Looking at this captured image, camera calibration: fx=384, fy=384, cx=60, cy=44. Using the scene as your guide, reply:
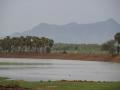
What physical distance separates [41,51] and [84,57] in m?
14.3

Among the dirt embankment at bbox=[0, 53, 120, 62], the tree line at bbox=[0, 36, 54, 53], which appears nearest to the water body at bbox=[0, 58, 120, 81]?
the dirt embankment at bbox=[0, 53, 120, 62]

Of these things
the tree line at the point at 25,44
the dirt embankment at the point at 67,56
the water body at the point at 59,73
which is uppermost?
the tree line at the point at 25,44

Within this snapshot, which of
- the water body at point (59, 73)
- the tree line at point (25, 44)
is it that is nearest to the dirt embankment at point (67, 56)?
the tree line at point (25, 44)

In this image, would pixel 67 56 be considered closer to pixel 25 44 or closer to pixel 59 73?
pixel 25 44

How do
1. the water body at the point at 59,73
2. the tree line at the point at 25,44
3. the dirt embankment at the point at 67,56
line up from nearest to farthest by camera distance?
the water body at the point at 59,73 → the dirt embankment at the point at 67,56 → the tree line at the point at 25,44

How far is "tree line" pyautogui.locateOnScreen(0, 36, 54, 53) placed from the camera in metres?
67.4

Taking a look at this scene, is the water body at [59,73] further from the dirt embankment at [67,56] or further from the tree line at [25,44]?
the tree line at [25,44]

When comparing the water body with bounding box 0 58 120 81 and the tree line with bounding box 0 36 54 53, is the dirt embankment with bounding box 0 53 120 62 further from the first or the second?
the water body with bounding box 0 58 120 81

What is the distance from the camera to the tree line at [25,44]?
2655 inches

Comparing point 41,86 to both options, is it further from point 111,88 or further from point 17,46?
point 17,46

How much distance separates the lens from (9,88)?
14.0 metres

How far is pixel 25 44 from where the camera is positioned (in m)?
67.7

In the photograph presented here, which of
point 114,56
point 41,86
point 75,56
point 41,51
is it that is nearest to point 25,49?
point 41,51

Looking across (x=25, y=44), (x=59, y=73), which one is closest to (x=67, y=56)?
(x=25, y=44)
